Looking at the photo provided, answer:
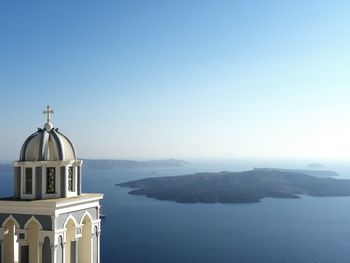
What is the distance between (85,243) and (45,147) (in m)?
1.99

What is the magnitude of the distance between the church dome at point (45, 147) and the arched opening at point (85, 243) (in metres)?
1.29

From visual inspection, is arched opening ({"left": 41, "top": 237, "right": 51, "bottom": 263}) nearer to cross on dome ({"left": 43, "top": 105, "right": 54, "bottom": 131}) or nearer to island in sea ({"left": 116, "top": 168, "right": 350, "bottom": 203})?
cross on dome ({"left": 43, "top": 105, "right": 54, "bottom": 131})

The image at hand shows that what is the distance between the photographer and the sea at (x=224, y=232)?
52500 millimetres

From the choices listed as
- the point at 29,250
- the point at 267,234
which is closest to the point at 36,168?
the point at 29,250

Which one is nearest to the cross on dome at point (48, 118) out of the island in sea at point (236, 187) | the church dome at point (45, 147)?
the church dome at point (45, 147)

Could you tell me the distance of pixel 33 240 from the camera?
7941 mm

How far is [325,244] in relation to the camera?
5966 cm

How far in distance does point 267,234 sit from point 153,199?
49.9 meters

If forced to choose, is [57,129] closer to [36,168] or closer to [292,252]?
[36,168]

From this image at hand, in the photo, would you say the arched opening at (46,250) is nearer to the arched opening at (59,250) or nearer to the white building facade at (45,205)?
the white building facade at (45,205)

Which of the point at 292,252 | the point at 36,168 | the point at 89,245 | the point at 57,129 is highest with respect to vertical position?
the point at 57,129

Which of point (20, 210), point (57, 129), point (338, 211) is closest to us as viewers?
point (20, 210)

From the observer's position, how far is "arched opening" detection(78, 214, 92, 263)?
27.6 ft

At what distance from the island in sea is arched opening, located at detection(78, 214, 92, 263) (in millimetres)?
101621
